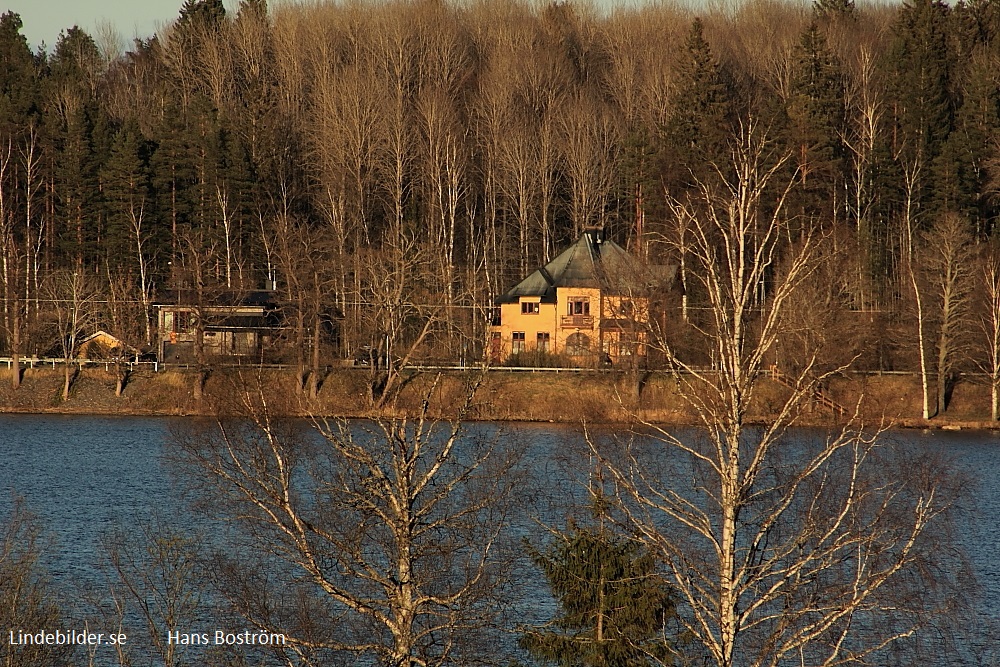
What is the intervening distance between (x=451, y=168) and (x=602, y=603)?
209 feet

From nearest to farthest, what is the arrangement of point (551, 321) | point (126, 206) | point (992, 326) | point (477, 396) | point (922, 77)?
1. point (992, 326)
2. point (477, 396)
3. point (551, 321)
4. point (126, 206)
5. point (922, 77)

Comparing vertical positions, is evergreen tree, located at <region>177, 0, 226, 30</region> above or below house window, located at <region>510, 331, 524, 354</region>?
above

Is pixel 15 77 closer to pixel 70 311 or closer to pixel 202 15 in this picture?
pixel 202 15

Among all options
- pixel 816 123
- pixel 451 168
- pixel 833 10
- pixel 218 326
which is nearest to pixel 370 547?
pixel 218 326

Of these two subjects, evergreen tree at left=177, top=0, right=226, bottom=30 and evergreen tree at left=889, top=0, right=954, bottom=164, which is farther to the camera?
evergreen tree at left=177, top=0, right=226, bottom=30

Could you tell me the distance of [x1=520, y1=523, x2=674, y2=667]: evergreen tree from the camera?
50.7 ft

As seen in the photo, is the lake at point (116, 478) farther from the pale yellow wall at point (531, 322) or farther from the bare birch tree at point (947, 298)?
the pale yellow wall at point (531, 322)

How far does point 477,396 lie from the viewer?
2207 inches

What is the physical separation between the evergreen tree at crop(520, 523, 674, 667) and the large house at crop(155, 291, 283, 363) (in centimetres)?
4409

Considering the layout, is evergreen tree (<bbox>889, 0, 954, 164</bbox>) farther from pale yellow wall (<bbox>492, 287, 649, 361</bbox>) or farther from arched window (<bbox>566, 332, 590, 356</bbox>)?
arched window (<bbox>566, 332, 590, 356</bbox>)

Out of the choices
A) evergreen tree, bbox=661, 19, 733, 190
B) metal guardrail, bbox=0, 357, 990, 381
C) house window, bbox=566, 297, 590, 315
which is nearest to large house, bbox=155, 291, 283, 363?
metal guardrail, bbox=0, 357, 990, 381

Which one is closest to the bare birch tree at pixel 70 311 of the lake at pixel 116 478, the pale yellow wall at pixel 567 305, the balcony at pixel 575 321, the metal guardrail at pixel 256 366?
the metal guardrail at pixel 256 366

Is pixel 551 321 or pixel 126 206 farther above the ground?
pixel 126 206

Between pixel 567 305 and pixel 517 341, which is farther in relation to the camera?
A: pixel 517 341
